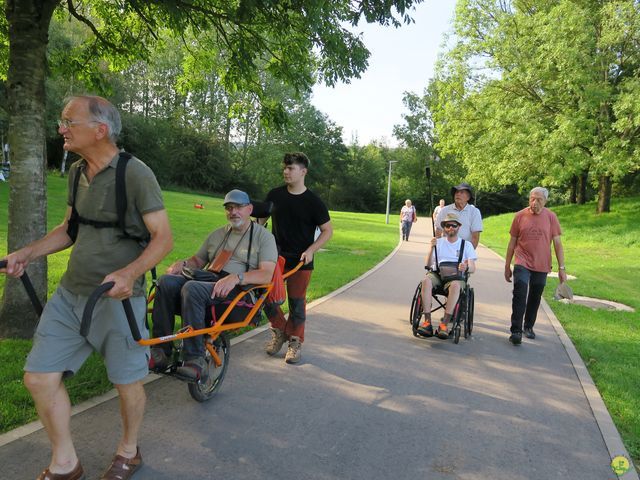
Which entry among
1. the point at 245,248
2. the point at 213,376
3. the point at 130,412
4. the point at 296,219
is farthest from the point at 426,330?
the point at 130,412

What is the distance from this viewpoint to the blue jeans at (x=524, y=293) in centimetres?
605

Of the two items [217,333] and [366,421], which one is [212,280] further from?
[366,421]

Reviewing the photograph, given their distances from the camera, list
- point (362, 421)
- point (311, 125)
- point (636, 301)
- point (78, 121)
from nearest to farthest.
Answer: point (78, 121), point (362, 421), point (636, 301), point (311, 125)

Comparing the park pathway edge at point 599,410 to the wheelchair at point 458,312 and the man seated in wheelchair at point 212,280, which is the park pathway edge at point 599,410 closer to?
the wheelchair at point 458,312

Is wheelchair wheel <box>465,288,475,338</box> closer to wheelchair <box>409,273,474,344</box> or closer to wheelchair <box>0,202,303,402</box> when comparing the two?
wheelchair <box>409,273,474,344</box>

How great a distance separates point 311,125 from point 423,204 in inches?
811

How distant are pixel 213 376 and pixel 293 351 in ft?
3.46

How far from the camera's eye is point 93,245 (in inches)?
101

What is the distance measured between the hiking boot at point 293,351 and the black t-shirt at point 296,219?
73 centimetres

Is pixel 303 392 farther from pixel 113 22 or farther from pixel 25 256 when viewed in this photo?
pixel 113 22

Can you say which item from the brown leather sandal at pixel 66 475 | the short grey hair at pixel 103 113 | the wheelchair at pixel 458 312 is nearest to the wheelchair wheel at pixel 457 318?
the wheelchair at pixel 458 312

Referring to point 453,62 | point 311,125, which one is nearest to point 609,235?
point 453,62

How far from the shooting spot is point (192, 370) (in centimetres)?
337
